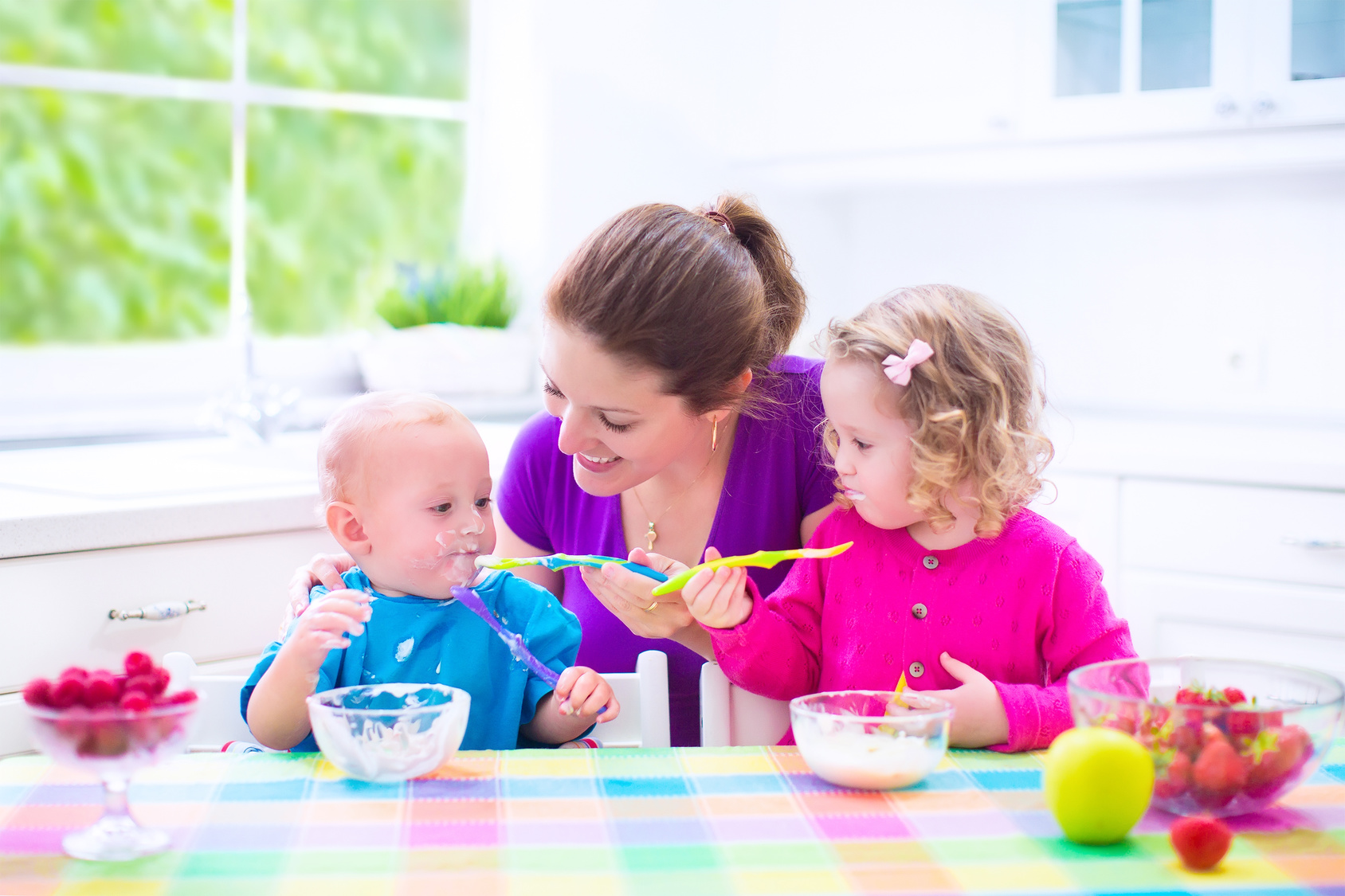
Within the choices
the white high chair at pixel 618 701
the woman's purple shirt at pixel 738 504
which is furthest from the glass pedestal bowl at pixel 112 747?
the woman's purple shirt at pixel 738 504

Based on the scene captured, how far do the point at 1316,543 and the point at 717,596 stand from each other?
4.33ft

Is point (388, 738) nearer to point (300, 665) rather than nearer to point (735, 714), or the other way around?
point (300, 665)

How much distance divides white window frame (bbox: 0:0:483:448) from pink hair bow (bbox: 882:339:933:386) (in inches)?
61.9

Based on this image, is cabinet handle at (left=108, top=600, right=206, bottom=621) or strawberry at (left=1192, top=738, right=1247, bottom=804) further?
cabinet handle at (left=108, top=600, right=206, bottom=621)

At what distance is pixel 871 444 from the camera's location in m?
1.28

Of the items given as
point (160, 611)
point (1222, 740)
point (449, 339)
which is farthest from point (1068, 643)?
point (449, 339)

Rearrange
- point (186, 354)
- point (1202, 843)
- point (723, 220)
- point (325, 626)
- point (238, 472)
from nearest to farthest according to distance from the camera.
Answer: point (1202, 843) → point (325, 626) → point (723, 220) → point (238, 472) → point (186, 354)

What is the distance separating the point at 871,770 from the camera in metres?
0.95

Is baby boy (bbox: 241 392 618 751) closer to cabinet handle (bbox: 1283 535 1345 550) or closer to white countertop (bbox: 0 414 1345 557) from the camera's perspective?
white countertop (bbox: 0 414 1345 557)

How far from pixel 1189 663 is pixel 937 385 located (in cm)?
37

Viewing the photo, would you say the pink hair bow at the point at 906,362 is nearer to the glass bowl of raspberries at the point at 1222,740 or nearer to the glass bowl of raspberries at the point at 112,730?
the glass bowl of raspberries at the point at 1222,740

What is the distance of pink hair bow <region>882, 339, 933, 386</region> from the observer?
123cm

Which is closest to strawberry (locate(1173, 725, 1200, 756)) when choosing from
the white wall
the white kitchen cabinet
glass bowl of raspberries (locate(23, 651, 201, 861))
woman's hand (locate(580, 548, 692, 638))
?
woman's hand (locate(580, 548, 692, 638))

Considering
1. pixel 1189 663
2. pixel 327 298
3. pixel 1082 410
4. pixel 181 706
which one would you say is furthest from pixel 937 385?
pixel 327 298
